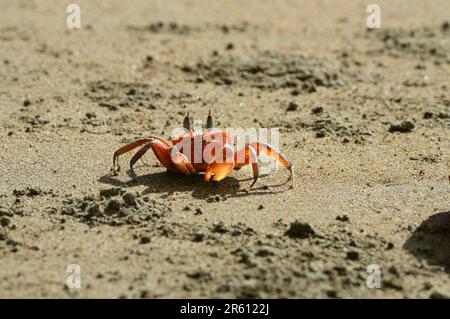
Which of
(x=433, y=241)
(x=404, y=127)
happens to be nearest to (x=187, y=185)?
(x=433, y=241)

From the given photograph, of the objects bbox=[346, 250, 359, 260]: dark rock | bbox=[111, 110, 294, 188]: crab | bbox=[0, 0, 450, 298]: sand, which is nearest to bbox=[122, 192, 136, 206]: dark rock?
bbox=[0, 0, 450, 298]: sand

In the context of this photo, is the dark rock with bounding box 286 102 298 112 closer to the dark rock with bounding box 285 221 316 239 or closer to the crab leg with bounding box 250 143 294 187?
the crab leg with bounding box 250 143 294 187

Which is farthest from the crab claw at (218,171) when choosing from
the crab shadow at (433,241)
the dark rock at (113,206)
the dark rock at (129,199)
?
the crab shadow at (433,241)

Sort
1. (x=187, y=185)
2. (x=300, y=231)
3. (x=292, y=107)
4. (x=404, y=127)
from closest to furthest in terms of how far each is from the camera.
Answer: (x=300, y=231)
(x=187, y=185)
(x=404, y=127)
(x=292, y=107)

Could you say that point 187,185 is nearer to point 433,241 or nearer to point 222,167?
point 222,167

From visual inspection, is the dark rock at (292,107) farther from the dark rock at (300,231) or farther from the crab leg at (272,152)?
the dark rock at (300,231)
